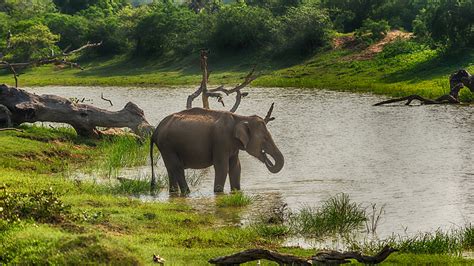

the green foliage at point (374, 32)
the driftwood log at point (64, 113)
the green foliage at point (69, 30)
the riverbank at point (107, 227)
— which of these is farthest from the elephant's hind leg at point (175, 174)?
the green foliage at point (69, 30)

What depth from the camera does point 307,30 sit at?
177 feet

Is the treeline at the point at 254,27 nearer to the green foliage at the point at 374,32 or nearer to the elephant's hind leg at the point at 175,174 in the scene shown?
the green foliage at the point at 374,32

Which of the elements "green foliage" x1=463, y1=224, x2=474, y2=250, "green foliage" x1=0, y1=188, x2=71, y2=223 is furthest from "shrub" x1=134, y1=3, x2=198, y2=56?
"green foliage" x1=463, y1=224, x2=474, y2=250

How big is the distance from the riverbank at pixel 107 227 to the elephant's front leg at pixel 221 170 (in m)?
1.18

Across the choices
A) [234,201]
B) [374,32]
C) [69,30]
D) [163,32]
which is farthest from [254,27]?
[234,201]

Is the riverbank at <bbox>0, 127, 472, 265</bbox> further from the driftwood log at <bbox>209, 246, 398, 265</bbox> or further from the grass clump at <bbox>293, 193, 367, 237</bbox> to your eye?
the driftwood log at <bbox>209, 246, 398, 265</bbox>

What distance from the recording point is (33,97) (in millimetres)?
24422

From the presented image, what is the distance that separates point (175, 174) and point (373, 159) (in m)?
6.99

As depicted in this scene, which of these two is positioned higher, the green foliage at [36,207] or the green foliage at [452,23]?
the green foliage at [452,23]

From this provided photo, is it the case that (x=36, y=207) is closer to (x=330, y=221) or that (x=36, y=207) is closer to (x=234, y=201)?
(x=330, y=221)

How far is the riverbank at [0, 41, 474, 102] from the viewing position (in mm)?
41500

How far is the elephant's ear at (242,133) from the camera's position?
61.3 feet

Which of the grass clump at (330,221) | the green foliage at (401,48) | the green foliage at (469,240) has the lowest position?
the grass clump at (330,221)

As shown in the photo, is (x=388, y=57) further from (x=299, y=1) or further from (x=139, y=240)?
(x=139, y=240)
